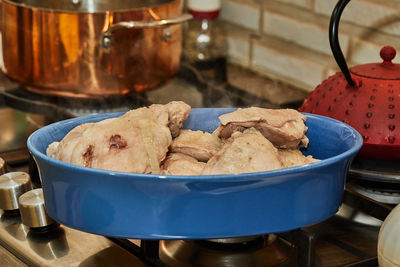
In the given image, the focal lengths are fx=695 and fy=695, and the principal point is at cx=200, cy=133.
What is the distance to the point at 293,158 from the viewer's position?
0.72m

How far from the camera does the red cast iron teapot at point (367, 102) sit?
0.84m

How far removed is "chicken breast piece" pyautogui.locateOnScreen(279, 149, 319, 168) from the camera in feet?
2.33

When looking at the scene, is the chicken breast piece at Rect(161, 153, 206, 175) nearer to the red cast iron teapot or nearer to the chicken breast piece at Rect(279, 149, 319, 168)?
the chicken breast piece at Rect(279, 149, 319, 168)

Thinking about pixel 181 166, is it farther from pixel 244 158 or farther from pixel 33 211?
pixel 33 211

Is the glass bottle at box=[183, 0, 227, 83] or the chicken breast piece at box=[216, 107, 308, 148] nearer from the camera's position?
the chicken breast piece at box=[216, 107, 308, 148]

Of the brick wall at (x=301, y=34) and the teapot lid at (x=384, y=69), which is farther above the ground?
the teapot lid at (x=384, y=69)

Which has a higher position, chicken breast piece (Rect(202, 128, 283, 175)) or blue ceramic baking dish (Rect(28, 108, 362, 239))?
chicken breast piece (Rect(202, 128, 283, 175))

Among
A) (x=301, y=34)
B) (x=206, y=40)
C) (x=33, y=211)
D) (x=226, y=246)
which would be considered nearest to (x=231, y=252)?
(x=226, y=246)

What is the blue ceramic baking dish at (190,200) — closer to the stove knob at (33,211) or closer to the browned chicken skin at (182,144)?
the browned chicken skin at (182,144)

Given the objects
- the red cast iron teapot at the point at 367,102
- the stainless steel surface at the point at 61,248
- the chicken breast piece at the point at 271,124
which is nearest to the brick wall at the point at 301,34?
the red cast iron teapot at the point at 367,102

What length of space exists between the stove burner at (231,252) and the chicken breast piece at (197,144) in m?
0.12

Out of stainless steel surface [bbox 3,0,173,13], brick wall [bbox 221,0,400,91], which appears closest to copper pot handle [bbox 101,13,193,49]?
stainless steel surface [bbox 3,0,173,13]

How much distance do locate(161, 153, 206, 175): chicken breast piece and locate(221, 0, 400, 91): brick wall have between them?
697 mm

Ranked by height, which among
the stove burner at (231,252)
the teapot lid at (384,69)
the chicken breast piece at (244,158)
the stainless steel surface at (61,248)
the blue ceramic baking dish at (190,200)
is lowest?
the stainless steel surface at (61,248)
